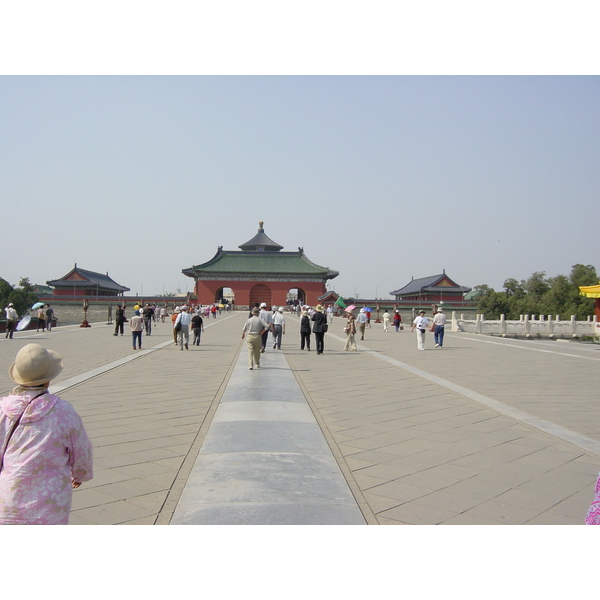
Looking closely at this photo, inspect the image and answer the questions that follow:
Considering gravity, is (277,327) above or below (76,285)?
below

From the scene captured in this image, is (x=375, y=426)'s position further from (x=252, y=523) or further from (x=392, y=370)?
(x=392, y=370)

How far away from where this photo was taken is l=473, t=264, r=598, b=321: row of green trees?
39.7 m

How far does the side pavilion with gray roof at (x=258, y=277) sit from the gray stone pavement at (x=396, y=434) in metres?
43.6

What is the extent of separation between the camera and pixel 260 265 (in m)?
56.0

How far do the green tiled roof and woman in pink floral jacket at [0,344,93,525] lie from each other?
170 feet

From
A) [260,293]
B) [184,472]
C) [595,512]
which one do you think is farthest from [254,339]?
[260,293]

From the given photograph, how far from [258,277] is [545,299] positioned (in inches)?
1019

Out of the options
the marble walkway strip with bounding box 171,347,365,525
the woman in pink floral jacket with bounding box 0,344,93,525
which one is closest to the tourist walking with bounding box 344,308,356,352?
the marble walkway strip with bounding box 171,347,365,525

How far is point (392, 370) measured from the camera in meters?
10.0

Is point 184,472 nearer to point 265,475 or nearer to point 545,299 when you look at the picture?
point 265,475

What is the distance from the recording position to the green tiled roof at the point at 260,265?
54406 mm

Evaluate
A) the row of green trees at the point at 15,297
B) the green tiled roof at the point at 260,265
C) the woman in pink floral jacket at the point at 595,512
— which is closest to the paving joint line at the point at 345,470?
the woman in pink floral jacket at the point at 595,512

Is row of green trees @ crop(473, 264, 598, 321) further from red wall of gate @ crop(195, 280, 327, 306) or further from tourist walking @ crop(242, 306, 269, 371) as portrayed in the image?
tourist walking @ crop(242, 306, 269, 371)

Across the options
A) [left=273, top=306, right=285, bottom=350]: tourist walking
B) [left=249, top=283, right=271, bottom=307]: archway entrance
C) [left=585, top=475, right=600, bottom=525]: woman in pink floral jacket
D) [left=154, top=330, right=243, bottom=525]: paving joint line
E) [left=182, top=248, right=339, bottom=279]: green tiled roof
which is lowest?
[left=154, top=330, right=243, bottom=525]: paving joint line
